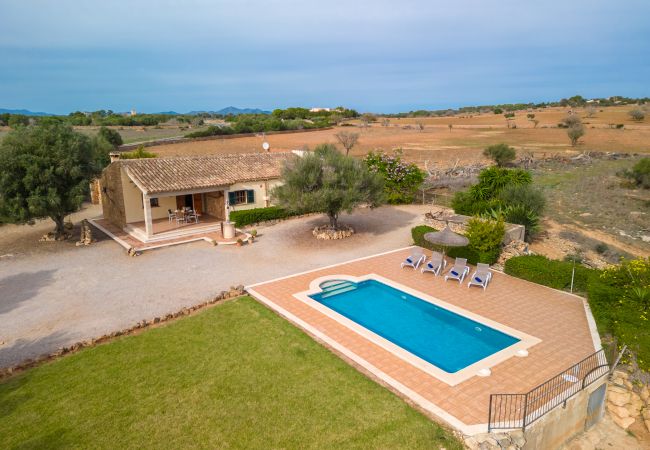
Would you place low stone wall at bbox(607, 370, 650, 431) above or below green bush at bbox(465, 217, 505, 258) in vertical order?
below

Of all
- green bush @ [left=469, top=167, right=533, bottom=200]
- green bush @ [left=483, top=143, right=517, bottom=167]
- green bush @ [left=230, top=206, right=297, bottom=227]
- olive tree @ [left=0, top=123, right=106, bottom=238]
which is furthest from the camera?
green bush @ [left=483, top=143, right=517, bottom=167]

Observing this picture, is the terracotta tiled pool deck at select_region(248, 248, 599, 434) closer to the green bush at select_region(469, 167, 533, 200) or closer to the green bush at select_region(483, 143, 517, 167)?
the green bush at select_region(469, 167, 533, 200)

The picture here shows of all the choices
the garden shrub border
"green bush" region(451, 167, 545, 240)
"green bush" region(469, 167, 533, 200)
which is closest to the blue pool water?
the garden shrub border

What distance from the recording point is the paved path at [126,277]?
13484 millimetres

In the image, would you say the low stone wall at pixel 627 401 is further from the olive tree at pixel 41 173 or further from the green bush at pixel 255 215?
the olive tree at pixel 41 173

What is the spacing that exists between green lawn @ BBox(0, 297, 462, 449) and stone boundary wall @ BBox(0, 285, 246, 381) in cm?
38

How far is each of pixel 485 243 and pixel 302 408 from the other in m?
11.8

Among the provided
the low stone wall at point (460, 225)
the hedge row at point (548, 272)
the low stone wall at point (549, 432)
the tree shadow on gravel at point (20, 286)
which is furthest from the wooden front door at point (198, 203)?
the low stone wall at point (549, 432)

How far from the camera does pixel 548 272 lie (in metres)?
16.0

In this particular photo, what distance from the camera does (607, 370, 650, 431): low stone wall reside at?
10.3 m

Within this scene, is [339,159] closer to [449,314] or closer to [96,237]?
[449,314]

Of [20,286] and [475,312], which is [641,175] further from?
[20,286]

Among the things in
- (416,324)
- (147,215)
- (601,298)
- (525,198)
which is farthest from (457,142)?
(416,324)

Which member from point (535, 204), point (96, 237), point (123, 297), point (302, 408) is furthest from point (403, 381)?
point (96, 237)
